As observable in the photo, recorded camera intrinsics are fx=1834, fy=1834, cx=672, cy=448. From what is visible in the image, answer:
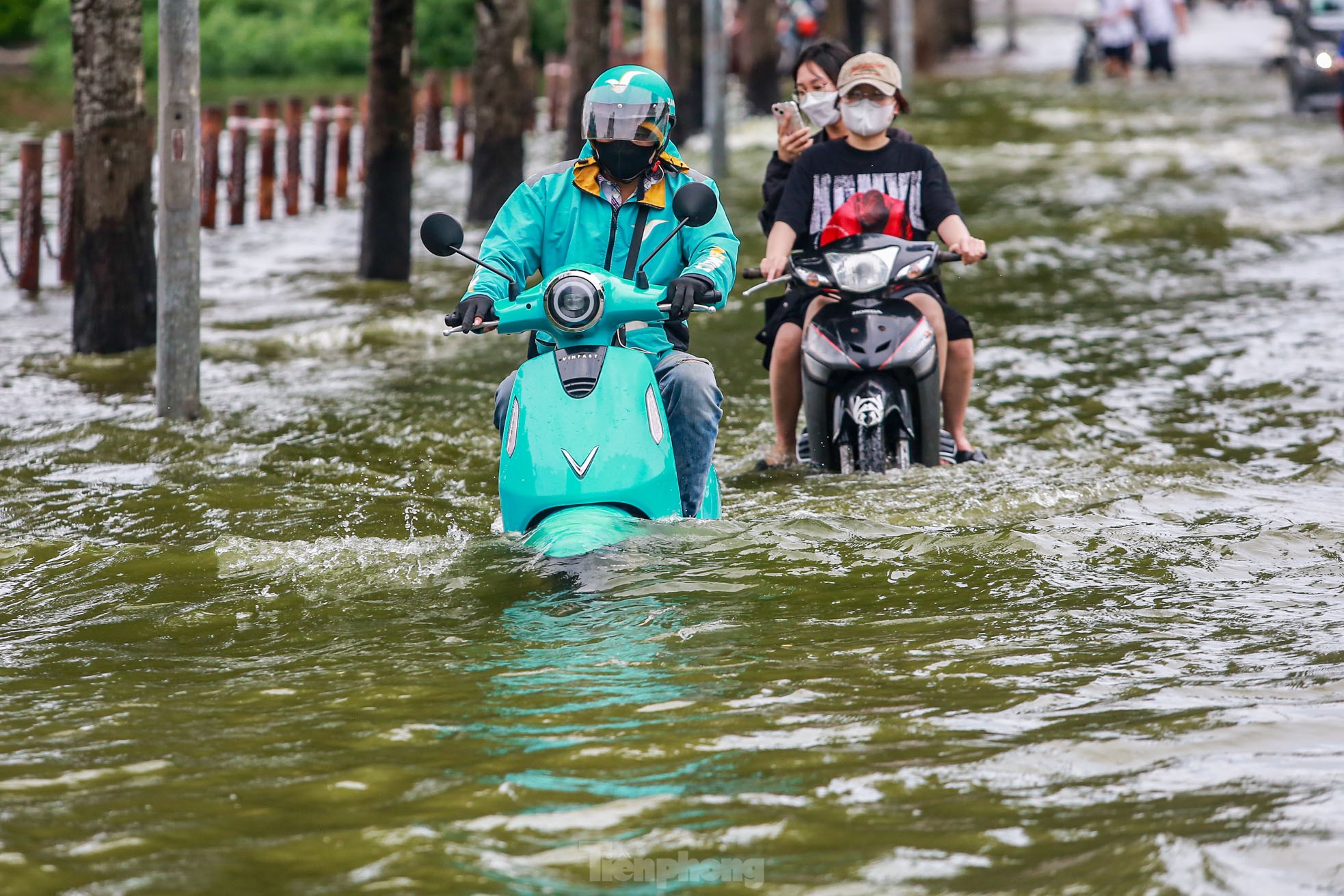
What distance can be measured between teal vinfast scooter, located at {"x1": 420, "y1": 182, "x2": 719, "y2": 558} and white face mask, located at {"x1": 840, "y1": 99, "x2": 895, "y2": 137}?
208cm

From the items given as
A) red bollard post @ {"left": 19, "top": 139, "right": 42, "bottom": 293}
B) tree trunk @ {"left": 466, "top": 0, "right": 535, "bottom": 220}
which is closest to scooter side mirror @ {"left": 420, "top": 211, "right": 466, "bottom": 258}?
red bollard post @ {"left": 19, "top": 139, "right": 42, "bottom": 293}

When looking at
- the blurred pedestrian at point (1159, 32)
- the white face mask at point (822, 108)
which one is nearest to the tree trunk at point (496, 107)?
the white face mask at point (822, 108)

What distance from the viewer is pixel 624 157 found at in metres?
6.23

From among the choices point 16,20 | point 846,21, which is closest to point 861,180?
point 846,21

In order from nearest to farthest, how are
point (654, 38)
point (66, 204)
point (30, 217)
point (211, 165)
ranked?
1. point (30, 217)
2. point (66, 204)
3. point (211, 165)
4. point (654, 38)

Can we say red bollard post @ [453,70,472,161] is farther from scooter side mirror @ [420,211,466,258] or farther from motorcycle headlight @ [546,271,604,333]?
motorcycle headlight @ [546,271,604,333]

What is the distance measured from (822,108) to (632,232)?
6.78ft

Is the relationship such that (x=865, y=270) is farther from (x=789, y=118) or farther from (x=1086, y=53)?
(x=1086, y=53)

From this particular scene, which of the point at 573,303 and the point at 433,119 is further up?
the point at 433,119

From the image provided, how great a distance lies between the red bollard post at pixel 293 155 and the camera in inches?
756

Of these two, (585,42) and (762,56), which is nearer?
(585,42)

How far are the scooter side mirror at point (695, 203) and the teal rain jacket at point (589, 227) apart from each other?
53cm

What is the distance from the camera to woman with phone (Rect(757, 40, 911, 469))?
8.14 m

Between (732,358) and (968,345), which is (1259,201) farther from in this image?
(968,345)
